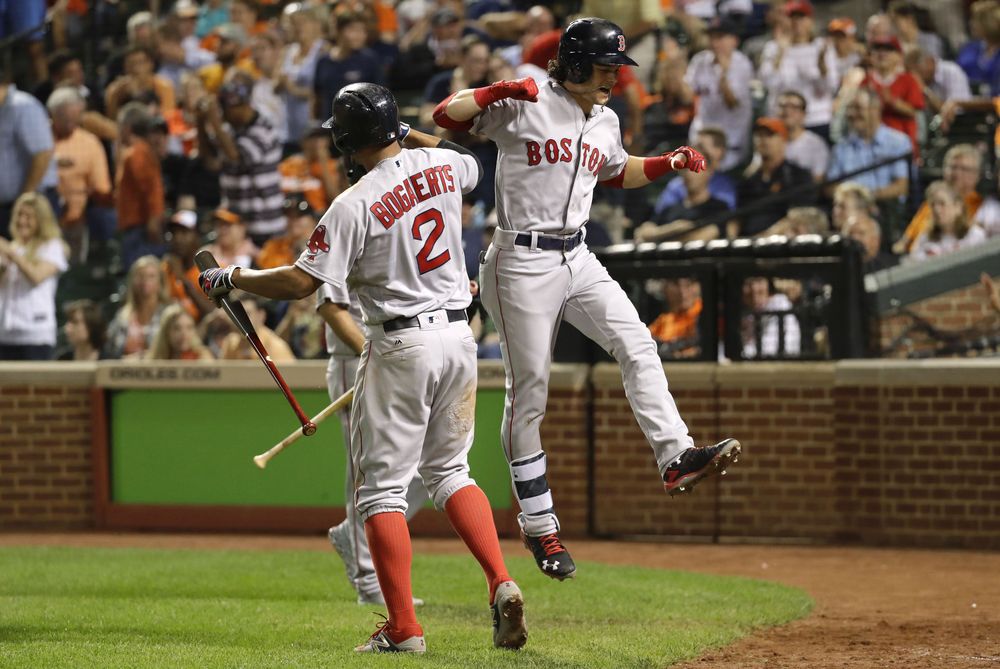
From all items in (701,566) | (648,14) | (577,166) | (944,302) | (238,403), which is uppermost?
(648,14)

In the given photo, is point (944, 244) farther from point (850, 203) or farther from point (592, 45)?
point (592, 45)

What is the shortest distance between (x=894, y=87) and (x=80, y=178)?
24.3 feet

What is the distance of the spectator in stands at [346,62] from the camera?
537 inches

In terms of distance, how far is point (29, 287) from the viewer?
12359 mm

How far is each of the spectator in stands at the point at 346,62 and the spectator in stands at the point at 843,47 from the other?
418cm

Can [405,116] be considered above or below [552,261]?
above

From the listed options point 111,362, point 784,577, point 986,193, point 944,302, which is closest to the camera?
point 784,577

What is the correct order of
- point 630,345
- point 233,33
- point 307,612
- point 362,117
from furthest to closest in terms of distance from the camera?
1. point 233,33
2. point 307,612
3. point 630,345
4. point 362,117

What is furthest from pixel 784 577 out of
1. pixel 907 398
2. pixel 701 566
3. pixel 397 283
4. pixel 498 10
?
pixel 498 10

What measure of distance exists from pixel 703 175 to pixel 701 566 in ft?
11.5

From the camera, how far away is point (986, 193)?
10344 millimetres

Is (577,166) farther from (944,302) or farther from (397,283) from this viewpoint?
(944,302)

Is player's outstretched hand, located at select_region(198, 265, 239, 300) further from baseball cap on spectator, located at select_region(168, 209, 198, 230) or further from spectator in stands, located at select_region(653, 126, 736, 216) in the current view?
baseball cap on spectator, located at select_region(168, 209, 198, 230)

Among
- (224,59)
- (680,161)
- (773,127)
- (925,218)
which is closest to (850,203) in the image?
(925,218)
